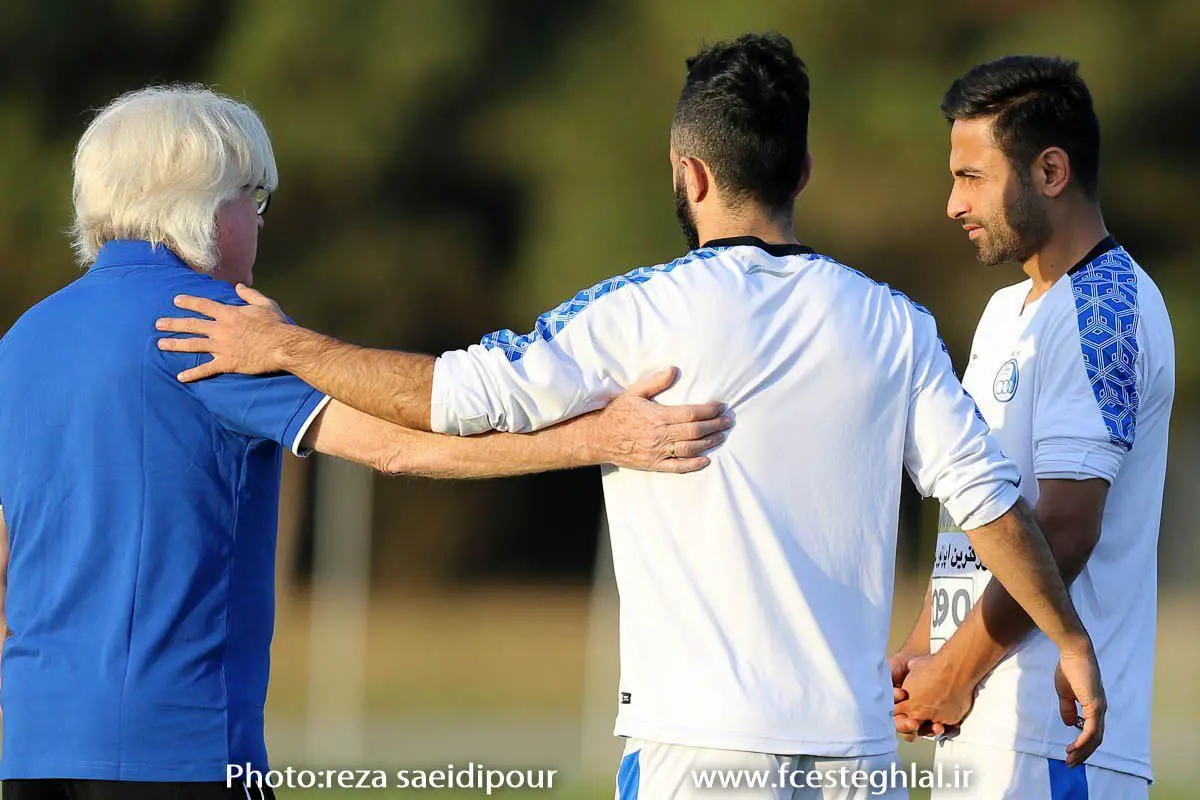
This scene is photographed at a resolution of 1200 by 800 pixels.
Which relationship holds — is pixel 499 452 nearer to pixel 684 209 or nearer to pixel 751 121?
pixel 684 209

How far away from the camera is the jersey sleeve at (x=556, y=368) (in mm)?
2574

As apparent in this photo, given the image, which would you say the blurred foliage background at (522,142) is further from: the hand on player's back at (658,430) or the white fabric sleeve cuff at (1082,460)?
the hand on player's back at (658,430)

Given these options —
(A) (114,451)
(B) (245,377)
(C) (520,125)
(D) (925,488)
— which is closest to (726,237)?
(D) (925,488)

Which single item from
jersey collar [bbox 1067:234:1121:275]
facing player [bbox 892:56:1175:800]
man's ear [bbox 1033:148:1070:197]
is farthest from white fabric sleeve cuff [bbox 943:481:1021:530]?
man's ear [bbox 1033:148:1070:197]

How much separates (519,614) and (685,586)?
15.0 metres

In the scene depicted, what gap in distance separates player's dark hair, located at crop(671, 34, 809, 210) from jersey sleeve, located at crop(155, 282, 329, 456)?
79cm

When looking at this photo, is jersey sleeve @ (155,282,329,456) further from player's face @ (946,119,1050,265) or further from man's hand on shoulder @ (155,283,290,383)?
player's face @ (946,119,1050,265)

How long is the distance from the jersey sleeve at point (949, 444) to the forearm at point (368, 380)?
82 centimetres

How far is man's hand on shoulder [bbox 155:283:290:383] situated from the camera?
102 inches

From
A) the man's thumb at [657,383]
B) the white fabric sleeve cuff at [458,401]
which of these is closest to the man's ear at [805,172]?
Answer: the man's thumb at [657,383]

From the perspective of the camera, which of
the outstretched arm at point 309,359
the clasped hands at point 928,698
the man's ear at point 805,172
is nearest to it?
the outstretched arm at point 309,359

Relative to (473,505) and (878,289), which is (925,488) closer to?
(878,289)

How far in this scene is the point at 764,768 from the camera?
2469mm

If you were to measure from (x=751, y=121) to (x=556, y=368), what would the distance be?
53 centimetres
